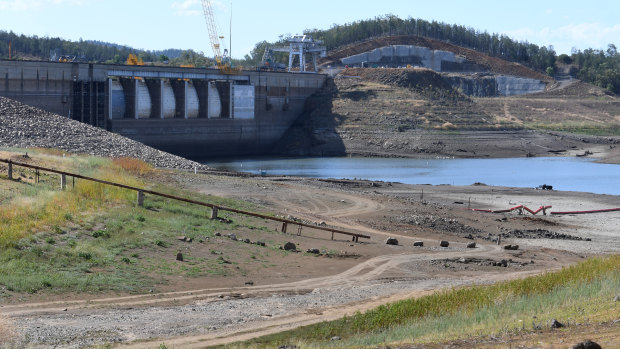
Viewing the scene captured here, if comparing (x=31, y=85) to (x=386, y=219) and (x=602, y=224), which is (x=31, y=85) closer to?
(x=386, y=219)

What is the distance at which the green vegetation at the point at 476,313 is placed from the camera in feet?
60.3

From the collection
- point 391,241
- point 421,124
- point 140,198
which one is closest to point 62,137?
point 140,198

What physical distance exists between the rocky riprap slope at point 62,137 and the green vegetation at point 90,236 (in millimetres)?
26616

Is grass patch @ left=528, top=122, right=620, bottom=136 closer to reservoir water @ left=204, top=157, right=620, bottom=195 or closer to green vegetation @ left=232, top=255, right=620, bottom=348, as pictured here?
reservoir water @ left=204, top=157, right=620, bottom=195

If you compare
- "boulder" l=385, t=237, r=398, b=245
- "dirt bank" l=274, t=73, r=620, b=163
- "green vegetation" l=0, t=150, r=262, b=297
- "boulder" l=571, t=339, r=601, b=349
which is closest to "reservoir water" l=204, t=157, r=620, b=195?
"dirt bank" l=274, t=73, r=620, b=163

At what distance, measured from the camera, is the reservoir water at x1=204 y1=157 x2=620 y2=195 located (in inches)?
3012

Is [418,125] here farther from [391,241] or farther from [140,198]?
[140,198]

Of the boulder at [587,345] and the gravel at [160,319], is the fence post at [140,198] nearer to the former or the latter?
the gravel at [160,319]

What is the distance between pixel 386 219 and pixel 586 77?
160951 millimetres

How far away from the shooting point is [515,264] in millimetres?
33906

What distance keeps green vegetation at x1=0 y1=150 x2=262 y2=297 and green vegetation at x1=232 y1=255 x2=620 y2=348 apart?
6.95m

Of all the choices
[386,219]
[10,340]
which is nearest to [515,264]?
[386,219]

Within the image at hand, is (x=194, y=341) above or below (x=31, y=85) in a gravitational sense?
below

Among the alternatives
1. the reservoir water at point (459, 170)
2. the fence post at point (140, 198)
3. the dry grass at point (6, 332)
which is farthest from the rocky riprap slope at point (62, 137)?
the dry grass at point (6, 332)
